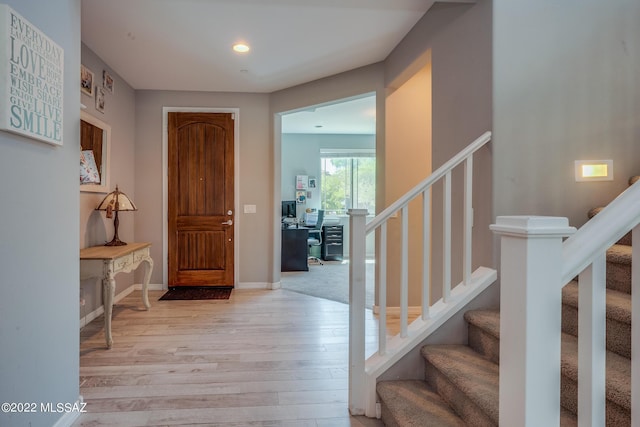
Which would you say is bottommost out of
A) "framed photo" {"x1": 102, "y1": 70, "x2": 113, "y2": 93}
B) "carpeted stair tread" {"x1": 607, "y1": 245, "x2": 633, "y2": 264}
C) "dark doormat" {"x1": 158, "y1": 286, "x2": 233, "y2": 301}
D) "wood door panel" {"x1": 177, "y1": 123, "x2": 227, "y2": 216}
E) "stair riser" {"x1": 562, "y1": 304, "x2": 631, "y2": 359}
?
"dark doormat" {"x1": 158, "y1": 286, "x2": 233, "y2": 301}

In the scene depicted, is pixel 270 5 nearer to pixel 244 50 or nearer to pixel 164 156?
pixel 244 50

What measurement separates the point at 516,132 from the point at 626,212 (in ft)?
4.86

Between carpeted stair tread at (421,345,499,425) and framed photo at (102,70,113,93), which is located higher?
framed photo at (102,70,113,93)

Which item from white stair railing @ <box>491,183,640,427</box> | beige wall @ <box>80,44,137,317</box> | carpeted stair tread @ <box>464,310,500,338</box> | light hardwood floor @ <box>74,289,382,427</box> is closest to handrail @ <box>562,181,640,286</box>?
white stair railing @ <box>491,183,640,427</box>

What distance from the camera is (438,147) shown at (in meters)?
2.73

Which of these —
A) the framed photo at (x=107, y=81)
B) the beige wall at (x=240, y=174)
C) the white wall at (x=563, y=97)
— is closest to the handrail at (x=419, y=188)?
the white wall at (x=563, y=97)

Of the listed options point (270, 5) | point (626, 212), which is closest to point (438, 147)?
point (270, 5)

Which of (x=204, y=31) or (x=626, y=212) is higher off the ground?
(x=204, y=31)

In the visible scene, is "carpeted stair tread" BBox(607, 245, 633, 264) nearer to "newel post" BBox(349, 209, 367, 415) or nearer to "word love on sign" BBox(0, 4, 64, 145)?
"newel post" BBox(349, 209, 367, 415)

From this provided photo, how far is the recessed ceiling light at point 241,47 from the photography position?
3424mm

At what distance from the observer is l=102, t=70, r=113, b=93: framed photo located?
3864 millimetres

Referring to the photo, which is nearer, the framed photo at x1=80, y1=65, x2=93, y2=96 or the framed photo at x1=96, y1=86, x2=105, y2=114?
the framed photo at x1=80, y1=65, x2=93, y2=96

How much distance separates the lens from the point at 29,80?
5.05 ft

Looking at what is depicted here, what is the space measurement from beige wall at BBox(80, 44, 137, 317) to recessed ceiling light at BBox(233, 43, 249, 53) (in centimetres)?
138
